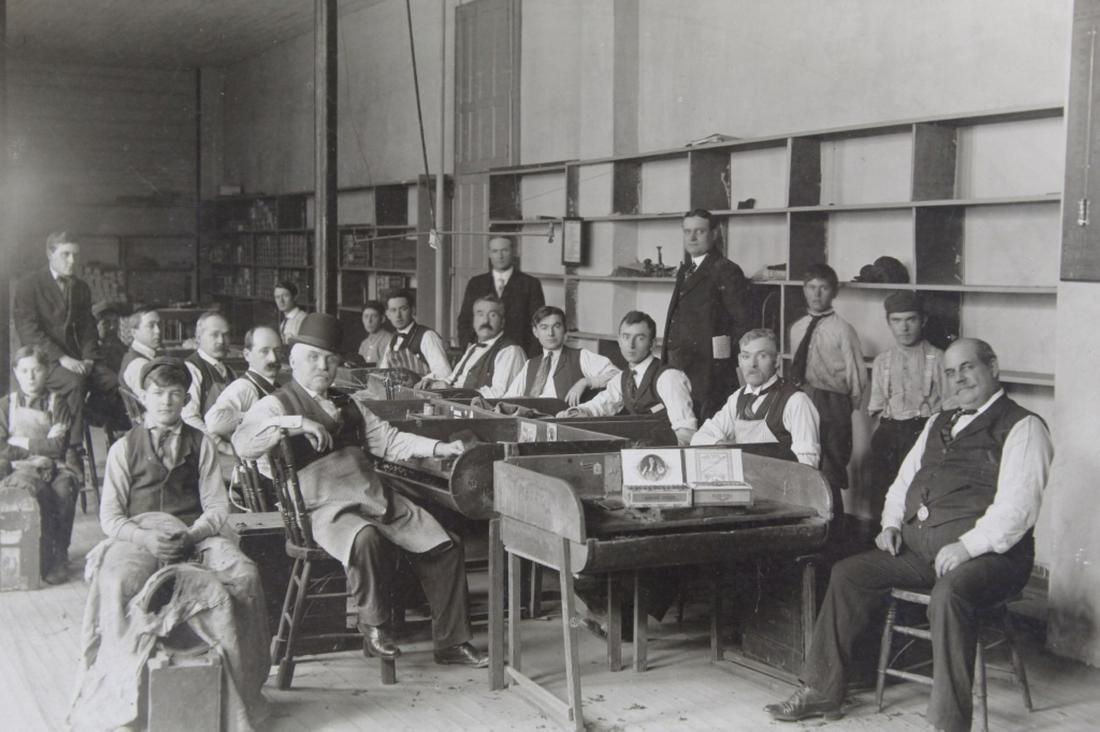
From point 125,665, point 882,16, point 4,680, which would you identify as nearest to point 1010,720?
point 125,665

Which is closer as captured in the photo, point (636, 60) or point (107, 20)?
point (636, 60)

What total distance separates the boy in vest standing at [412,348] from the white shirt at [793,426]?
2.56 metres

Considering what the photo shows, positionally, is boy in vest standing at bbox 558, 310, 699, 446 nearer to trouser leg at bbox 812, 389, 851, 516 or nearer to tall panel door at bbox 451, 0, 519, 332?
trouser leg at bbox 812, 389, 851, 516

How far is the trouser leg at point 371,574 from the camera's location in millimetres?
3949

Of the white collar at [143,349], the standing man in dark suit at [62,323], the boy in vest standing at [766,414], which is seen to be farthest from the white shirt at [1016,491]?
the standing man in dark suit at [62,323]

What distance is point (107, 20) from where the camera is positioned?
13.3 meters

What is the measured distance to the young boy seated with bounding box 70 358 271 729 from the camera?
3.44 metres

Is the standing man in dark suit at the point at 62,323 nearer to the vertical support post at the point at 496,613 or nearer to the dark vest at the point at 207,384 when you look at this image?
the dark vest at the point at 207,384

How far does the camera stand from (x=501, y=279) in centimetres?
751

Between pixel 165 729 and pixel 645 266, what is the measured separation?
4.97 metres

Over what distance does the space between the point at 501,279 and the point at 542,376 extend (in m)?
1.56

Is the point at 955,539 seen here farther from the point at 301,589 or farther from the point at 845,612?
the point at 301,589

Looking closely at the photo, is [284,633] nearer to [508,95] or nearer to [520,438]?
[520,438]

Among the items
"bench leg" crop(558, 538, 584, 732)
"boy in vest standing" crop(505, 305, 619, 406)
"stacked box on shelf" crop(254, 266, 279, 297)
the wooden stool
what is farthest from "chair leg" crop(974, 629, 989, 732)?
"stacked box on shelf" crop(254, 266, 279, 297)
